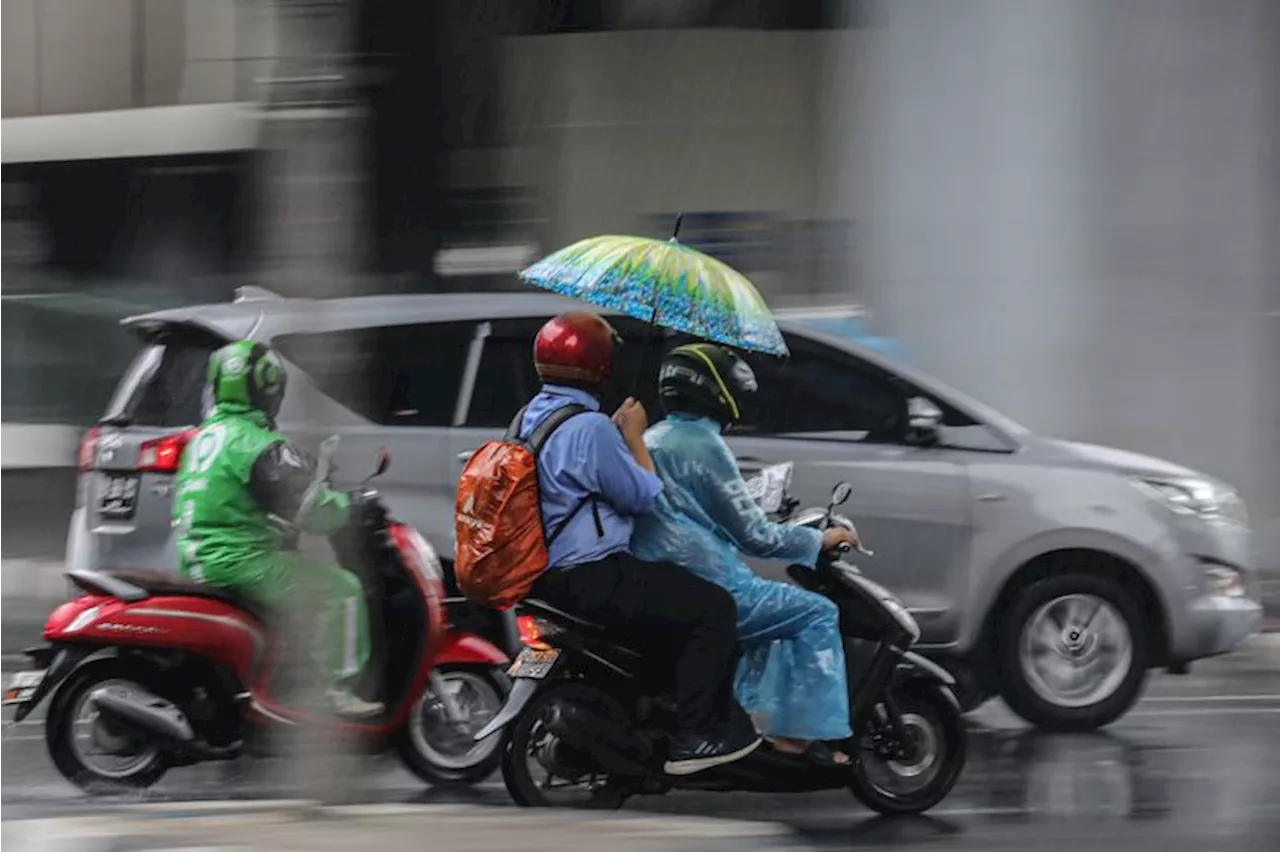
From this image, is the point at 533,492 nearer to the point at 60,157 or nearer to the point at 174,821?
the point at 174,821

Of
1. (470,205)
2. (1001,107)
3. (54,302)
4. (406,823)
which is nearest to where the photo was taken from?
(406,823)

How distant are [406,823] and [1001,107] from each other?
946 centimetres

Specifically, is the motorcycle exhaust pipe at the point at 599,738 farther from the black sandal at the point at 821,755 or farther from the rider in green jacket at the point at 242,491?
the rider in green jacket at the point at 242,491

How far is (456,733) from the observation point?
753 cm

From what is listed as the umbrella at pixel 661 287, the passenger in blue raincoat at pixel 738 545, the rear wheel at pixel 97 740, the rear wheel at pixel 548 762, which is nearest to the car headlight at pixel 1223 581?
the passenger in blue raincoat at pixel 738 545

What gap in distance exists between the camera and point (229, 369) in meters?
7.24

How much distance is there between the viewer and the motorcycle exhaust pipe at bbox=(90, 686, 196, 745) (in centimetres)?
716

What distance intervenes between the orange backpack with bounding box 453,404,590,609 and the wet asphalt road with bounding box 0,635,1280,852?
2.83ft

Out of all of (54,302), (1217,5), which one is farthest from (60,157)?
(1217,5)

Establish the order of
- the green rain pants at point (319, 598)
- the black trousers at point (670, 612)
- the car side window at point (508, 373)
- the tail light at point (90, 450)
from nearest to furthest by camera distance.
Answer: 1. the green rain pants at point (319, 598)
2. the black trousers at point (670, 612)
3. the tail light at point (90, 450)
4. the car side window at point (508, 373)

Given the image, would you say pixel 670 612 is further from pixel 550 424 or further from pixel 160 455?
pixel 160 455

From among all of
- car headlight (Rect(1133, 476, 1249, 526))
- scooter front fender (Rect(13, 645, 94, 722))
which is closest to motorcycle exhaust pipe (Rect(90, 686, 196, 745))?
scooter front fender (Rect(13, 645, 94, 722))

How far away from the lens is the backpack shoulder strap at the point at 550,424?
634 centimetres

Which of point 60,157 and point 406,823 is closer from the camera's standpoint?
point 406,823
